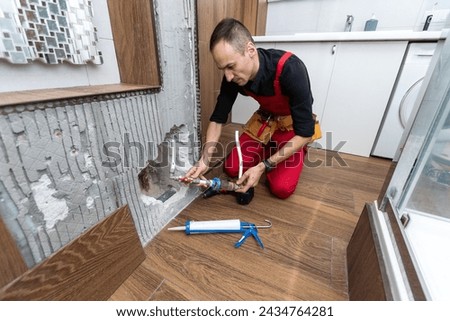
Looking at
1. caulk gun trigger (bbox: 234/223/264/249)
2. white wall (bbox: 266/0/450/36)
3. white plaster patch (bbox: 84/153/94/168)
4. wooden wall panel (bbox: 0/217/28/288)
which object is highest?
white wall (bbox: 266/0/450/36)

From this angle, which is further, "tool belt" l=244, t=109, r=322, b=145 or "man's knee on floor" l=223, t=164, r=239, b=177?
"man's knee on floor" l=223, t=164, r=239, b=177

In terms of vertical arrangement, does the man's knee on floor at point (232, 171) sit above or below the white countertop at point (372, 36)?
below

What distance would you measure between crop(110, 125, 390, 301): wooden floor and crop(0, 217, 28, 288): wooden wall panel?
26 centimetres

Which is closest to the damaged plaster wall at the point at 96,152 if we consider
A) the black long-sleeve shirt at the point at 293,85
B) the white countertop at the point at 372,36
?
the black long-sleeve shirt at the point at 293,85

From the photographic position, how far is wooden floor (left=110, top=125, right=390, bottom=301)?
0.62m

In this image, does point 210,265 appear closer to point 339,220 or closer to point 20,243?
point 20,243

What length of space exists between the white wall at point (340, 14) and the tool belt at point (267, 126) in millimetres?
1092

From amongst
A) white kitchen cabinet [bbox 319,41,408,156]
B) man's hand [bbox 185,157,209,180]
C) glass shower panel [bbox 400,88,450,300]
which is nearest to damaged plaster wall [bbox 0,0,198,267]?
man's hand [bbox 185,157,209,180]

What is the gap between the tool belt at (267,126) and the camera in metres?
1.10

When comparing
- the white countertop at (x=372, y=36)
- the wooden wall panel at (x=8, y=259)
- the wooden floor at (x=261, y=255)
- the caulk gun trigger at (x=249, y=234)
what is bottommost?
the wooden floor at (x=261, y=255)

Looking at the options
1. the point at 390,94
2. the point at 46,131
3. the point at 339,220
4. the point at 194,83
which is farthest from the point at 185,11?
the point at 390,94

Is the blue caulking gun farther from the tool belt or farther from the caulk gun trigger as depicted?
the tool belt

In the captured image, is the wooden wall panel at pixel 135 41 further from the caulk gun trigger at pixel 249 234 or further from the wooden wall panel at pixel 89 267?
the caulk gun trigger at pixel 249 234

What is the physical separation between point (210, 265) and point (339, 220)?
0.58 m
